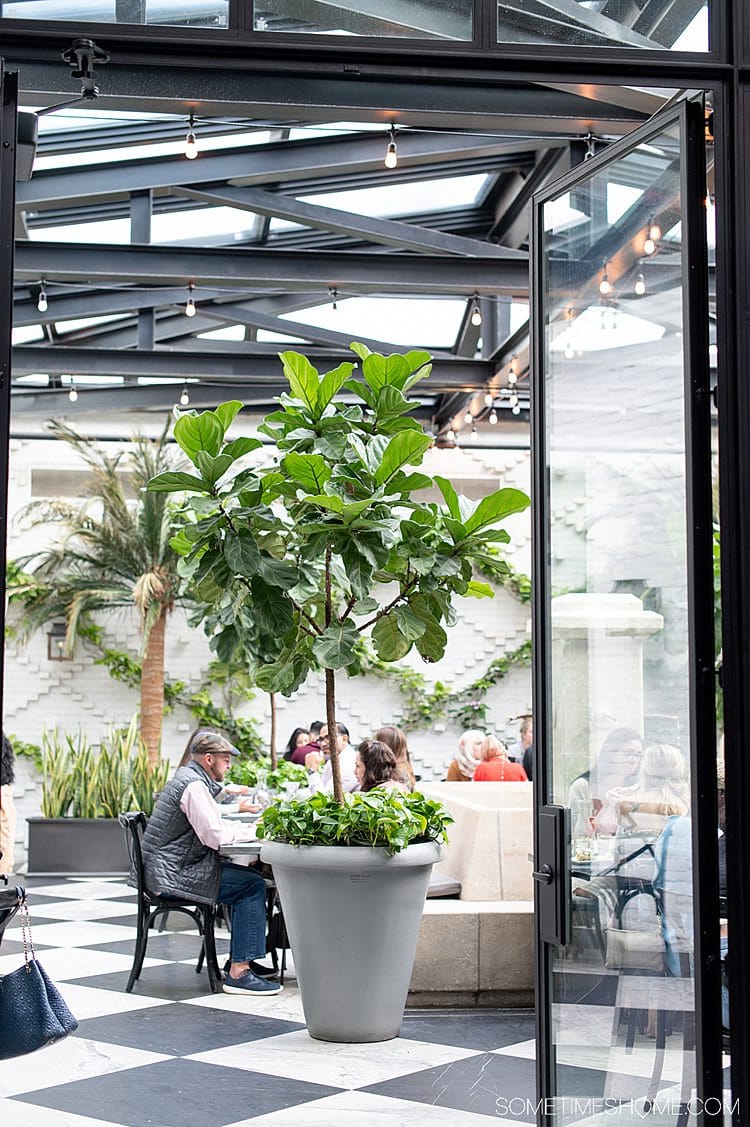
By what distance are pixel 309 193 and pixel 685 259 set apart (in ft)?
20.7

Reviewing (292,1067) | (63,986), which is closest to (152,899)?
(63,986)

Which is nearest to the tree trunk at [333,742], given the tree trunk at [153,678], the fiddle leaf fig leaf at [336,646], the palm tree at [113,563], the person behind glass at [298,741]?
the fiddle leaf fig leaf at [336,646]

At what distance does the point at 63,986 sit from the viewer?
6523mm

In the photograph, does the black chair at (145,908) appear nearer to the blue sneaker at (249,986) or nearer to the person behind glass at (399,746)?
the blue sneaker at (249,986)

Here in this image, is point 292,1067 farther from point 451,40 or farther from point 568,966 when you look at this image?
point 451,40

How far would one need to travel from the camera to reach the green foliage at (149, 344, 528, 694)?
4984 millimetres

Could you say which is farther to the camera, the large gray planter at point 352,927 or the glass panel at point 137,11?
the large gray planter at point 352,927

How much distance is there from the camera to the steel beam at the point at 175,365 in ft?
32.8

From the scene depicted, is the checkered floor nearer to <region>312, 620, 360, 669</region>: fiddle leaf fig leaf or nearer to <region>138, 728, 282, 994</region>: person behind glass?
<region>138, 728, 282, 994</region>: person behind glass

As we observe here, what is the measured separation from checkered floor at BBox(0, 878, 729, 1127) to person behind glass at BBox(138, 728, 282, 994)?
0.22 metres

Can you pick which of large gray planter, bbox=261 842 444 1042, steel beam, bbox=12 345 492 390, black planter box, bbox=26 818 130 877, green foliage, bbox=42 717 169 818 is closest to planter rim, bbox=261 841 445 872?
large gray planter, bbox=261 842 444 1042

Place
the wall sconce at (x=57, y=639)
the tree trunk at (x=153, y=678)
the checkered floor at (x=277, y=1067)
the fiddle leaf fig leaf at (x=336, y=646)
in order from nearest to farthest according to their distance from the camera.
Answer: the checkered floor at (x=277, y=1067) < the fiddle leaf fig leaf at (x=336, y=646) < the tree trunk at (x=153, y=678) < the wall sconce at (x=57, y=639)

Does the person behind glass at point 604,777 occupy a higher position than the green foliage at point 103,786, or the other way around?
the person behind glass at point 604,777

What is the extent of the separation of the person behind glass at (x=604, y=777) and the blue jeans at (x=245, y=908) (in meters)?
3.46
